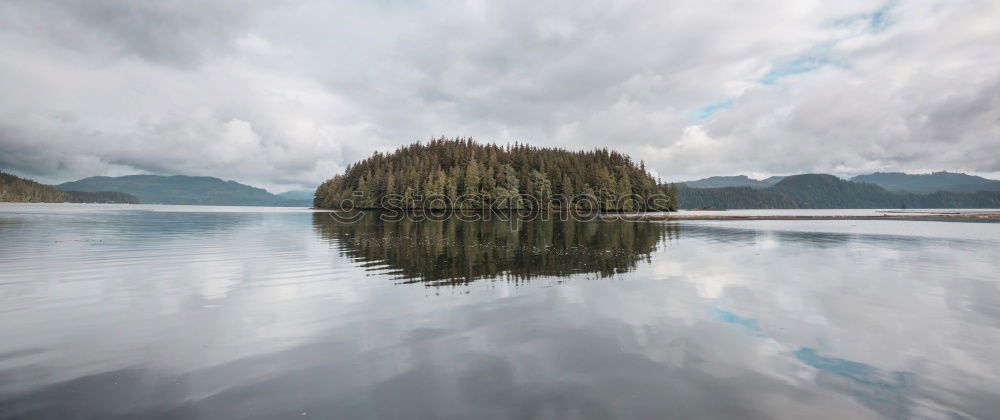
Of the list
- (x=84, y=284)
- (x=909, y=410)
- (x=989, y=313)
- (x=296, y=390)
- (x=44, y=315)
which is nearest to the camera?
(x=909, y=410)

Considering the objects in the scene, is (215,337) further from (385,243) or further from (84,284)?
(385,243)

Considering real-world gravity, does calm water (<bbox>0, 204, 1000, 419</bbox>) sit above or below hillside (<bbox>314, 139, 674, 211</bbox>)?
below

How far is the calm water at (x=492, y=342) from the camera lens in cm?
895

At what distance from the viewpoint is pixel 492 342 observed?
13.0 metres

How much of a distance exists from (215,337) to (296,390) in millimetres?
A: 6100

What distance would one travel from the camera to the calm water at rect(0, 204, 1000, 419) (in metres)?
8.95

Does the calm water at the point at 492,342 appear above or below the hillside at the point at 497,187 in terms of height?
below

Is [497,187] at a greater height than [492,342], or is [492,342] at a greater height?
[497,187]

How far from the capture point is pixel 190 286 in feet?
69.7

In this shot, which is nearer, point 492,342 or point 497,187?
point 492,342

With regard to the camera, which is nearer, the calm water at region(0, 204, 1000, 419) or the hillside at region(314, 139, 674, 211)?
the calm water at region(0, 204, 1000, 419)

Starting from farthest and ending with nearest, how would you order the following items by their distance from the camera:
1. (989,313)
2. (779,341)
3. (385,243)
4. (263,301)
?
(385,243) < (263,301) < (989,313) < (779,341)

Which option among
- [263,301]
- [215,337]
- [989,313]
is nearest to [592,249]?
[989,313]

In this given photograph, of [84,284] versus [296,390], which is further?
[84,284]
